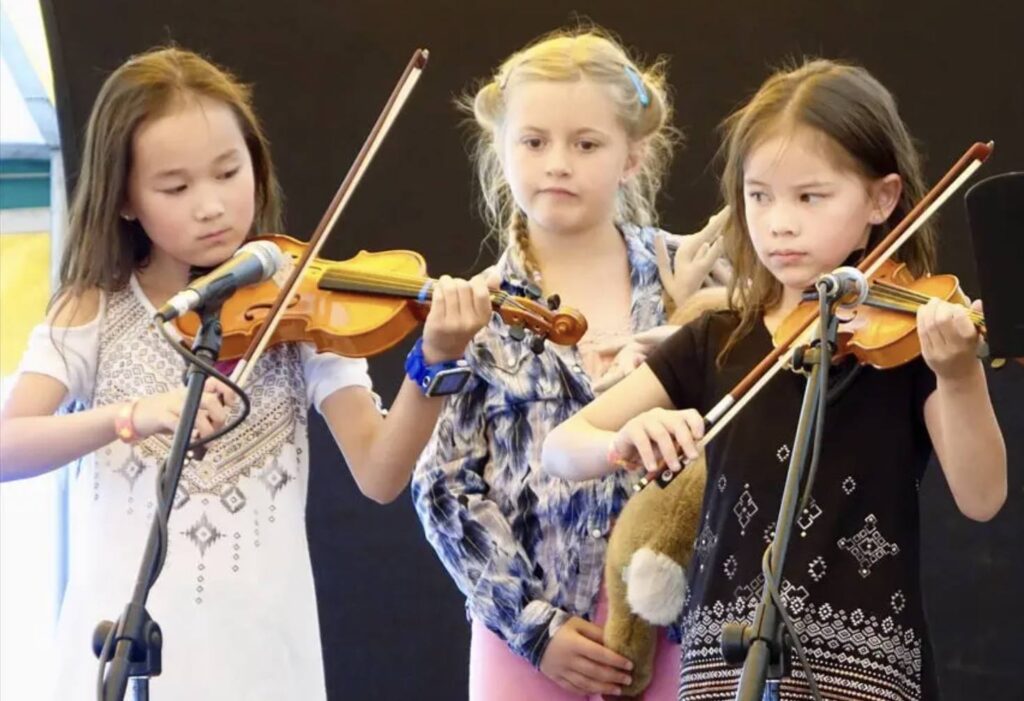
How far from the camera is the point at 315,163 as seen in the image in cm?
327

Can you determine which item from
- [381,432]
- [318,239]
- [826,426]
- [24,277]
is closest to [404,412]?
[381,432]

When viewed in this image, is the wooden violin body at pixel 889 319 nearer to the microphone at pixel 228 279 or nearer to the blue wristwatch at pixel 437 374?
the blue wristwatch at pixel 437 374

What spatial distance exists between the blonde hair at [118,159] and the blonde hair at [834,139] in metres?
0.62

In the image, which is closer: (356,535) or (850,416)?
(850,416)

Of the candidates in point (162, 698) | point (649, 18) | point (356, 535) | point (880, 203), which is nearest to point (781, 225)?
point (880, 203)

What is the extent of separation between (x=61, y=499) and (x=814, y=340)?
6.77 ft

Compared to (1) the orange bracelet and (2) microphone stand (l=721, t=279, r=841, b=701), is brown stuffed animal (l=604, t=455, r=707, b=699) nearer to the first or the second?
(2) microphone stand (l=721, t=279, r=841, b=701)

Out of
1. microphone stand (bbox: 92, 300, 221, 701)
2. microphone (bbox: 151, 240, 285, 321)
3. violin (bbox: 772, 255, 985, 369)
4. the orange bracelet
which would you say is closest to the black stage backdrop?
violin (bbox: 772, 255, 985, 369)

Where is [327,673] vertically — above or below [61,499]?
below

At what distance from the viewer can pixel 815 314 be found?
A: 5.77 feet

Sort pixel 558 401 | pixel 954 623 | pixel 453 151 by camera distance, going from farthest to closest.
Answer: pixel 453 151
pixel 954 623
pixel 558 401

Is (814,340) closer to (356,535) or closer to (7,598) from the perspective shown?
(356,535)

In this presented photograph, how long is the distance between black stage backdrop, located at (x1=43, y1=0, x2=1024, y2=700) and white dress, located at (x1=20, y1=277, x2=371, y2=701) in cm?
125

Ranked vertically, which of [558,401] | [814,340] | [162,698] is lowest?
[162,698]
